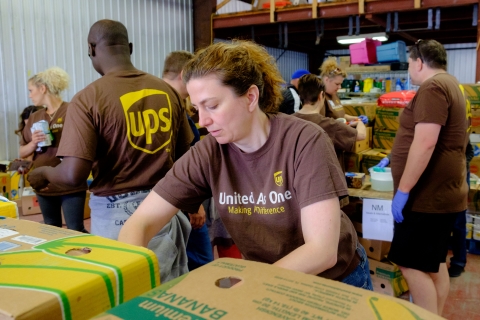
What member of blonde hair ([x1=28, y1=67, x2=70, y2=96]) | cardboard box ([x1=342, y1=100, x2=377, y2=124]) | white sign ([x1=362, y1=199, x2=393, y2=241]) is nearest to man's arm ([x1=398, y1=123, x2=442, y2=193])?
white sign ([x1=362, y1=199, x2=393, y2=241])

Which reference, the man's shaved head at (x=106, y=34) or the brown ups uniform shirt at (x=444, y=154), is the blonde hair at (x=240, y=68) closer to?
the man's shaved head at (x=106, y=34)

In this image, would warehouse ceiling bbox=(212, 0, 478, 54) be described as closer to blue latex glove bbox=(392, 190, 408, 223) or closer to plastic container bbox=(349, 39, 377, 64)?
plastic container bbox=(349, 39, 377, 64)

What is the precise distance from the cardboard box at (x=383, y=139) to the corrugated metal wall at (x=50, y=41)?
4.20 m

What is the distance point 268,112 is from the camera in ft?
4.58

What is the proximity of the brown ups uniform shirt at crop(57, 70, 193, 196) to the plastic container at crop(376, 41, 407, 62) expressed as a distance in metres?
5.10

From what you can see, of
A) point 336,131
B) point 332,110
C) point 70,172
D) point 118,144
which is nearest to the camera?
point 70,172

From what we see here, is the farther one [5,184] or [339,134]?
[5,184]

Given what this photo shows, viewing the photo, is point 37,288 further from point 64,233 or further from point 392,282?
point 392,282

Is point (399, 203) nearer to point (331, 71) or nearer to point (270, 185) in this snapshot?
point (270, 185)

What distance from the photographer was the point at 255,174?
130 centimetres

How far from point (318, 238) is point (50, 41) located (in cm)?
577

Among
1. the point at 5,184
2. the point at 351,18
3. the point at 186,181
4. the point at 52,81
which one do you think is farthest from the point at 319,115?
the point at 351,18

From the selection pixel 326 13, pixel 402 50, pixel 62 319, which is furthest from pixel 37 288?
pixel 326 13

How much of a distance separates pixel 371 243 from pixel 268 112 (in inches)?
86.1
